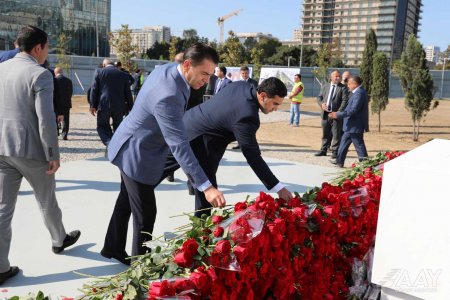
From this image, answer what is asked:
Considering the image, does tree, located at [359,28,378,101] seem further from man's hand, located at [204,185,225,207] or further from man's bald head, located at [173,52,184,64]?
man's hand, located at [204,185,225,207]

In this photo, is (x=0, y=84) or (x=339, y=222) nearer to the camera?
(x=339, y=222)

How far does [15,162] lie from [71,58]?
101 ft

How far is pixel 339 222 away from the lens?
2520 mm

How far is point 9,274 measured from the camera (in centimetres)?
320

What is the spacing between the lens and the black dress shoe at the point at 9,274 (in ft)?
10.3

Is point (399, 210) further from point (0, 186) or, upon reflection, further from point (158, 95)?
point (0, 186)

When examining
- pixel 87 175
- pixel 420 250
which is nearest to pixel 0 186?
pixel 420 250

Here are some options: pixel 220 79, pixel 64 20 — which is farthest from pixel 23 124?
pixel 64 20

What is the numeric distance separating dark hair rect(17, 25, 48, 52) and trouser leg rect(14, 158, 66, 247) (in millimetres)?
844

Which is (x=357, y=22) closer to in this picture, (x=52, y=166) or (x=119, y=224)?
(x=119, y=224)

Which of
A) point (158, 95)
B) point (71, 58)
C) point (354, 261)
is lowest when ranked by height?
point (354, 261)

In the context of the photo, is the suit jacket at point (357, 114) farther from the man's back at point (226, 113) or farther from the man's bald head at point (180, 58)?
the man's back at point (226, 113)

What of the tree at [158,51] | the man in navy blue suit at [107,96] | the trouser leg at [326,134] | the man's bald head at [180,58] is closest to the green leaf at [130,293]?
the man's bald head at [180,58]

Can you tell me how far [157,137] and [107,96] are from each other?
4.95 metres
